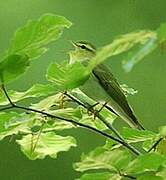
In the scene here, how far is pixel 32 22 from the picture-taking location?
0.50 m

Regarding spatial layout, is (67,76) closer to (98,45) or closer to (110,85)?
(110,85)

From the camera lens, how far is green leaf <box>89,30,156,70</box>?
0.33 metres

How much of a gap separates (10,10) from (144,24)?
417 millimetres

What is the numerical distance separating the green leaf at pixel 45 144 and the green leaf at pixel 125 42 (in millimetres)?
270

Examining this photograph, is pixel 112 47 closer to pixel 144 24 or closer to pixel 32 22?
pixel 32 22

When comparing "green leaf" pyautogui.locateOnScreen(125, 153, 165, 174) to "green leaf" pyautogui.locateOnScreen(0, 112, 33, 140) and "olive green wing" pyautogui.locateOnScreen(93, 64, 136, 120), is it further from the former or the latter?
"olive green wing" pyautogui.locateOnScreen(93, 64, 136, 120)

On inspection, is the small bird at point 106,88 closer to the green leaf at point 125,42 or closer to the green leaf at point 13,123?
the green leaf at point 13,123

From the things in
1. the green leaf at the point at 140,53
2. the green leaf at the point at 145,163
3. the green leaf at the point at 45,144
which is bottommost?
the green leaf at the point at 45,144

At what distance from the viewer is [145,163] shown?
49cm

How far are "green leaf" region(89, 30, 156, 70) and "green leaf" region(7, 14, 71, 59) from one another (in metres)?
0.15

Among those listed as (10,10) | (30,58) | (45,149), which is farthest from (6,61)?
(10,10)

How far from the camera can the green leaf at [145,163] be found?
1.60 ft

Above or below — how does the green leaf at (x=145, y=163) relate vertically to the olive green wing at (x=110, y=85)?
above

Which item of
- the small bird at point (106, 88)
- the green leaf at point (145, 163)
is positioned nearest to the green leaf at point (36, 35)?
the green leaf at point (145, 163)
